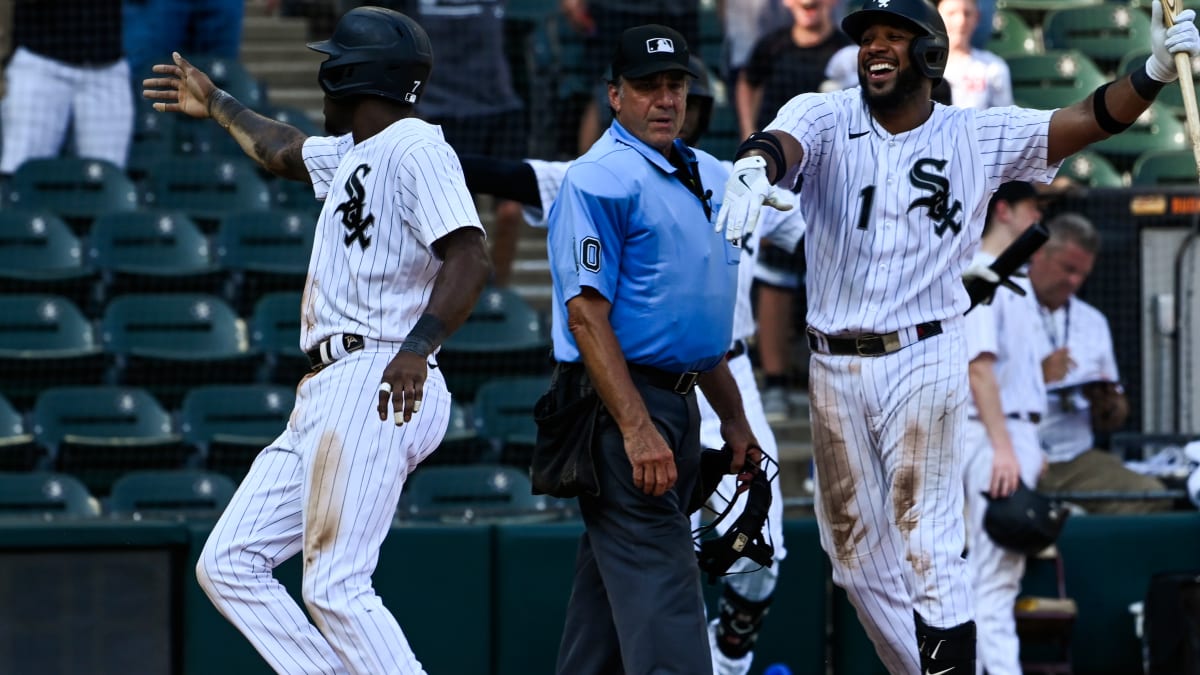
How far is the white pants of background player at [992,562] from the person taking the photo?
20.8 feet

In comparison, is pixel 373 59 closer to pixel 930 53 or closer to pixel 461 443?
pixel 930 53

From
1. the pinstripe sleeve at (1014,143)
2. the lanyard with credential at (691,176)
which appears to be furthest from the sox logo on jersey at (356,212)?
the pinstripe sleeve at (1014,143)

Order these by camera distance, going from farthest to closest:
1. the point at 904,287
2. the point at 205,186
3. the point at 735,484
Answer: the point at 205,186
the point at 735,484
the point at 904,287

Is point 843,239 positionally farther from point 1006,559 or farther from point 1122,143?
point 1122,143

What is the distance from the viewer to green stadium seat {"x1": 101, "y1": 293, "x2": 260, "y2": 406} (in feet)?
24.9

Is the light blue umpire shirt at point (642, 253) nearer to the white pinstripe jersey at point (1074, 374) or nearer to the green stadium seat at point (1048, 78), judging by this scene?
the white pinstripe jersey at point (1074, 374)

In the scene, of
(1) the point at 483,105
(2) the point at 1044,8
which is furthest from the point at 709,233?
(2) the point at 1044,8

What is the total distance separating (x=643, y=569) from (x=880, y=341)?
0.94 m

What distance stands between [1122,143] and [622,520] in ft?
20.9

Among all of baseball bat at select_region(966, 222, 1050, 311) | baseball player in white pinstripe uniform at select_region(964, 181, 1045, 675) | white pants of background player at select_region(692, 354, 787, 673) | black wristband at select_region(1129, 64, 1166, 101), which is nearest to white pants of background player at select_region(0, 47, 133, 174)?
white pants of background player at select_region(692, 354, 787, 673)

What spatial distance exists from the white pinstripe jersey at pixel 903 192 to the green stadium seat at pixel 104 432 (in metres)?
3.49

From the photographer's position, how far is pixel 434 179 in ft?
13.8

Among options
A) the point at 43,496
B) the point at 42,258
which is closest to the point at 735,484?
the point at 43,496

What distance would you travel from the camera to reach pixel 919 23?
14.8 ft
